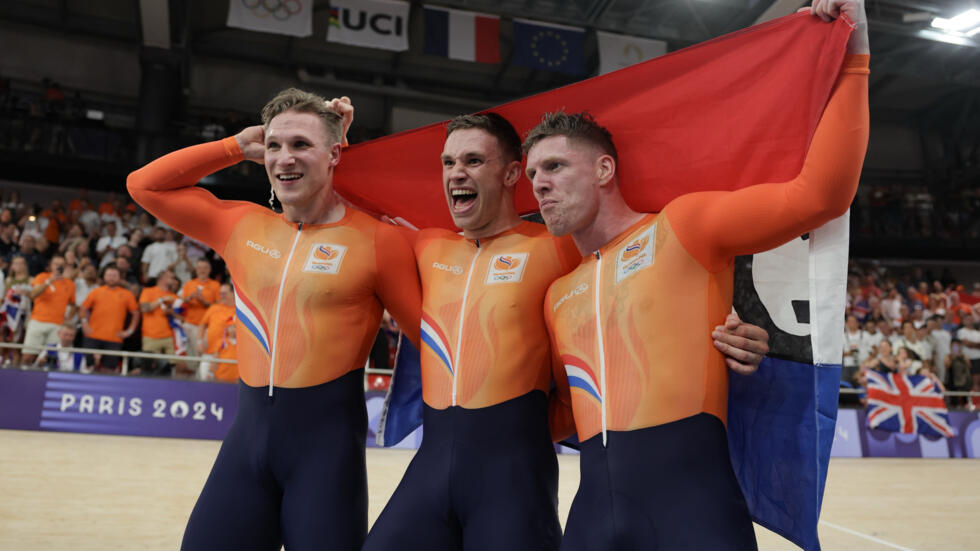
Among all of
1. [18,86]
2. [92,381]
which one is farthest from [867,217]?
[18,86]

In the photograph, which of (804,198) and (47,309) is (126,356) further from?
(804,198)

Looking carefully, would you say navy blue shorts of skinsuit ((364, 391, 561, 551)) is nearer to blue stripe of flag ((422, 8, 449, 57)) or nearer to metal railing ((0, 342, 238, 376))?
metal railing ((0, 342, 238, 376))

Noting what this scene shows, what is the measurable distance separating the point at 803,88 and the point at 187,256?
1224 cm

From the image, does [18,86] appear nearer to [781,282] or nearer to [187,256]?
[187,256]

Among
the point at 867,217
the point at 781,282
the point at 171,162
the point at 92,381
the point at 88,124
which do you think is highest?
the point at 88,124

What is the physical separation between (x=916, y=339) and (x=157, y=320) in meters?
13.5

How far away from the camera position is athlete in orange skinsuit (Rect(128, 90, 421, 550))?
2717 millimetres

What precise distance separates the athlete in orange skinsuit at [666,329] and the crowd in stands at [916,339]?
11030 millimetres

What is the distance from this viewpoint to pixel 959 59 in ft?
61.1

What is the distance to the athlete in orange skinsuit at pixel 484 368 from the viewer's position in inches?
97.3

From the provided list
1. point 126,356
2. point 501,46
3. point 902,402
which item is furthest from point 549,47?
point 126,356

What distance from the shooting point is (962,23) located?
15.9 m

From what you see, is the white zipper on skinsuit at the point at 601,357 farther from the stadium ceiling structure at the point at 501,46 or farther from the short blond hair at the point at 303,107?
the stadium ceiling structure at the point at 501,46

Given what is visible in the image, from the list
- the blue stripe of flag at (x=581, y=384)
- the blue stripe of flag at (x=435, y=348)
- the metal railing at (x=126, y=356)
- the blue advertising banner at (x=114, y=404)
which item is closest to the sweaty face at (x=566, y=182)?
the blue stripe of flag at (x=581, y=384)
